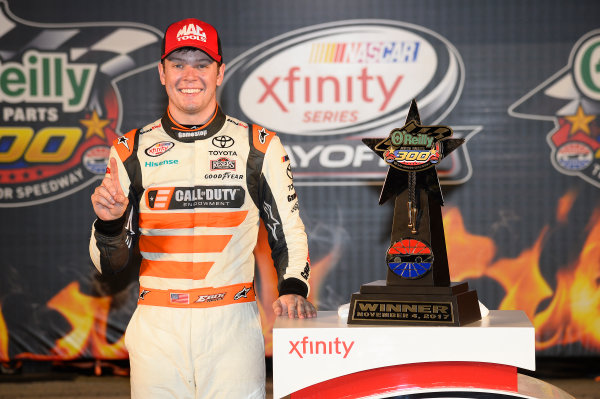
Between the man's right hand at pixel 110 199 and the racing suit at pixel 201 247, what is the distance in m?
0.04

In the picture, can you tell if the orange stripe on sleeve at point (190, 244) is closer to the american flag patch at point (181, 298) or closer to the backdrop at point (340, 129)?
the american flag patch at point (181, 298)

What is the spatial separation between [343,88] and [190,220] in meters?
2.32

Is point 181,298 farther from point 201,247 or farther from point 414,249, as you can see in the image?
point 414,249

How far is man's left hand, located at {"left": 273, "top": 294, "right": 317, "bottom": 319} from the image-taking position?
1.61 metres

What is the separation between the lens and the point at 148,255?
182 centimetres

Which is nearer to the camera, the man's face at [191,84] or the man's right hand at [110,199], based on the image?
the man's right hand at [110,199]

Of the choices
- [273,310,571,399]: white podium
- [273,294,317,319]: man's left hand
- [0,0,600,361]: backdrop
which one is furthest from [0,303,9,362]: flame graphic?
[273,310,571,399]: white podium

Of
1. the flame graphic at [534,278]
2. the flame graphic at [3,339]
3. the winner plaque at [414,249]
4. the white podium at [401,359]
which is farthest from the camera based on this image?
the flame graphic at [3,339]

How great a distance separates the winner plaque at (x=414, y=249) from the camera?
1.51m

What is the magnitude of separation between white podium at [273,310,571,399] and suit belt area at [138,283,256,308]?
33 centimetres

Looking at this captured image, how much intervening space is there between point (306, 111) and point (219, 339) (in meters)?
2.38

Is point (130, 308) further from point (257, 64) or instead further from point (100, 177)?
point (257, 64)

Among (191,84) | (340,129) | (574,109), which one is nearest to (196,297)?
(191,84)

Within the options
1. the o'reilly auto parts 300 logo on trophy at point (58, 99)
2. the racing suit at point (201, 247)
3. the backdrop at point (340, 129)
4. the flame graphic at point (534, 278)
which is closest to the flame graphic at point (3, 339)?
the backdrop at point (340, 129)
